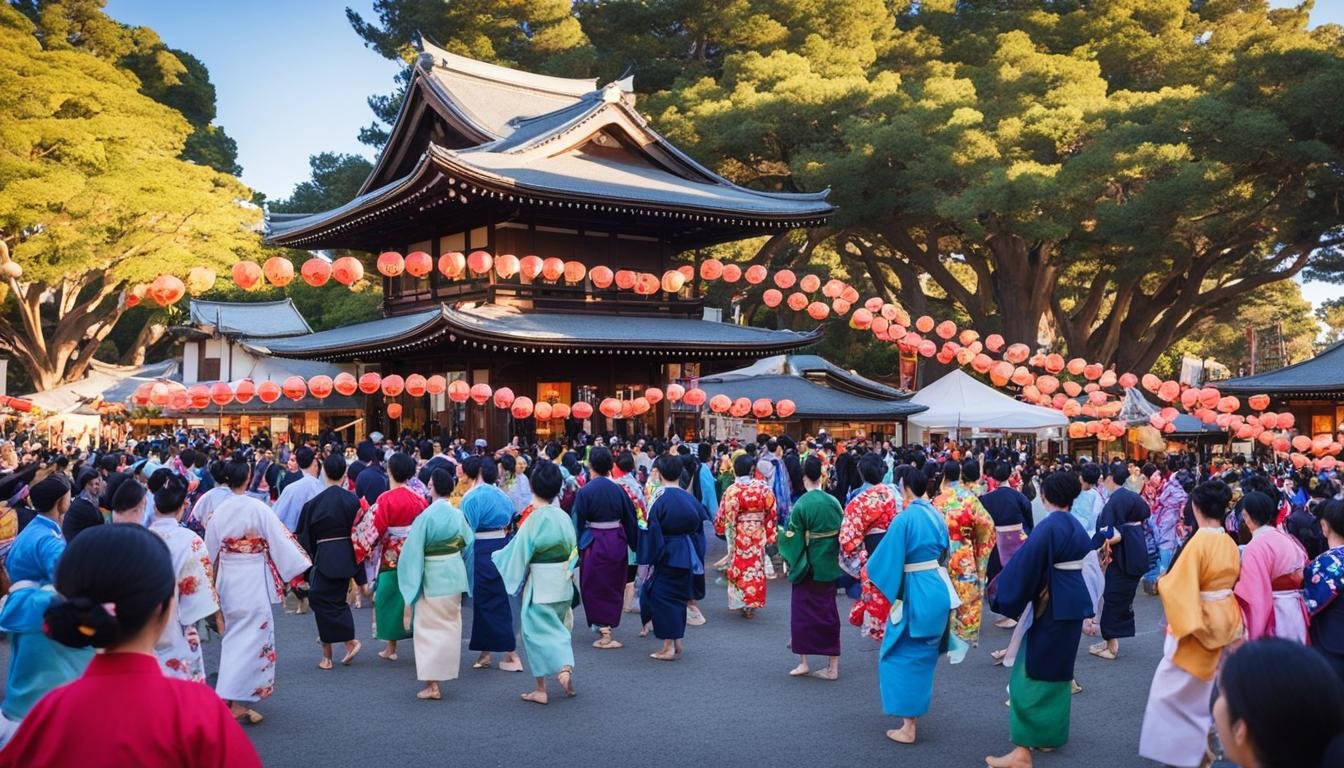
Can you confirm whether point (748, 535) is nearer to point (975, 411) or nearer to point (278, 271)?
point (278, 271)

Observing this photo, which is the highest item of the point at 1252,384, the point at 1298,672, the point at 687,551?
the point at 1252,384

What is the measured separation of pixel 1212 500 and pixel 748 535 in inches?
182

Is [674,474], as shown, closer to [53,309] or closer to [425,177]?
[425,177]

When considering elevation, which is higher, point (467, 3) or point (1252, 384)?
point (467, 3)

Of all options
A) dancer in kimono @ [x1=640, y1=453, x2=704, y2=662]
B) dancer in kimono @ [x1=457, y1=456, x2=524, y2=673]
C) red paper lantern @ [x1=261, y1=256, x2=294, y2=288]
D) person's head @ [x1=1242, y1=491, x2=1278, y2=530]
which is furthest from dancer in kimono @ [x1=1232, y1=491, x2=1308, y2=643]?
red paper lantern @ [x1=261, y1=256, x2=294, y2=288]

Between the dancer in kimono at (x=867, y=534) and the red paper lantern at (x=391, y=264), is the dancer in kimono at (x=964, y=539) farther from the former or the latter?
the red paper lantern at (x=391, y=264)

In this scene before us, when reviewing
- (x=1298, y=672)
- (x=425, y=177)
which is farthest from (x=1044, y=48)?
(x=1298, y=672)

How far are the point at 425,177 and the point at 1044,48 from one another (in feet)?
81.1

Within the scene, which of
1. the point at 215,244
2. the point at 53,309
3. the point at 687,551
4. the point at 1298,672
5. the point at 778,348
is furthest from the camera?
the point at 53,309

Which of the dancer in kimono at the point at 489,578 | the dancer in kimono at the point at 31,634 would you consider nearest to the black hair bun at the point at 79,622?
the dancer in kimono at the point at 31,634

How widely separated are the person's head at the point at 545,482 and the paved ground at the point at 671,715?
1449mm

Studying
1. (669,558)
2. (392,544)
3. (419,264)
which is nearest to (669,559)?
(669,558)

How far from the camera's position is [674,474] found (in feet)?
28.0

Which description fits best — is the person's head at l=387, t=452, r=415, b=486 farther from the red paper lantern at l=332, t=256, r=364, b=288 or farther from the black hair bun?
the red paper lantern at l=332, t=256, r=364, b=288
